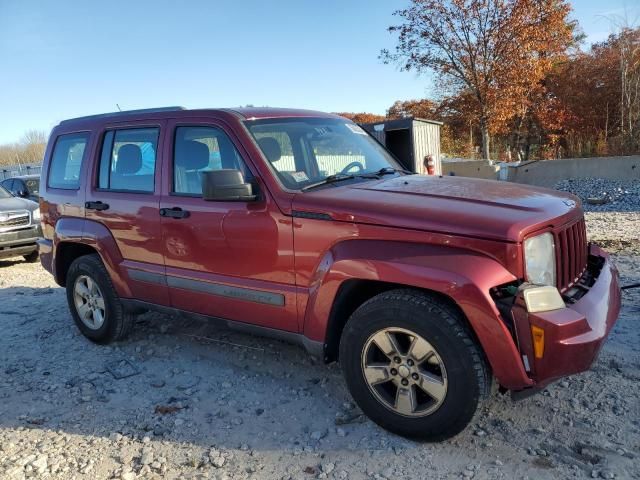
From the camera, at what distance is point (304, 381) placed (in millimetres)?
3834

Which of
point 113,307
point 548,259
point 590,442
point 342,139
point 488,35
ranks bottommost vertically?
point 590,442

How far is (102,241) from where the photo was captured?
443cm

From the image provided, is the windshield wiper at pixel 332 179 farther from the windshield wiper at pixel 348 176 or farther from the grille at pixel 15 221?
the grille at pixel 15 221

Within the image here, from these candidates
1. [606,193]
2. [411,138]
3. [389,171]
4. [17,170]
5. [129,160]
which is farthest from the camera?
[17,170]

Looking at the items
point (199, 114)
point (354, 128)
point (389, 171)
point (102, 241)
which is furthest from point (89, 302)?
point (389, 171)

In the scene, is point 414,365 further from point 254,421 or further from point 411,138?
point 411,138

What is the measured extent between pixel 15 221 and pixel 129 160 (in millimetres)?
6122

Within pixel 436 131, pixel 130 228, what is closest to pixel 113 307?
pixel 130 228

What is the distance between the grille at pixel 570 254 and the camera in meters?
2.91

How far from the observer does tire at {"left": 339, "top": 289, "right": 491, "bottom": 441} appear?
8.83ft

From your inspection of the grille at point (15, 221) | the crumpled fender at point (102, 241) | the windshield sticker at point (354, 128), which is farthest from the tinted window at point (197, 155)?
the grille at point (15, 221)

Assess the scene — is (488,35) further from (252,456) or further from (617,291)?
(252,456)

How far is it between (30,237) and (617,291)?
9233mm

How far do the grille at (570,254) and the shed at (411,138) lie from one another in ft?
32.7
